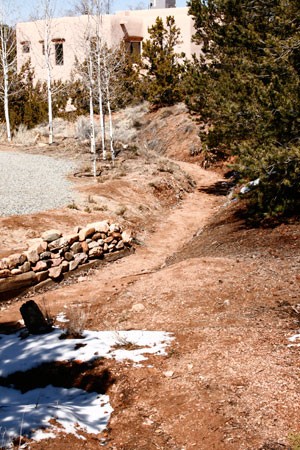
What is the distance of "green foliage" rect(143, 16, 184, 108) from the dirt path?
2329 cm

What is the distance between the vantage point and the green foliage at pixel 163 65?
3180cm

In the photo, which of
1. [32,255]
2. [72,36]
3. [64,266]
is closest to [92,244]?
[64,266]

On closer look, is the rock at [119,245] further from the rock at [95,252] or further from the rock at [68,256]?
the rock at [68,256]

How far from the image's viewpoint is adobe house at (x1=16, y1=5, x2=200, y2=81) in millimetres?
34406

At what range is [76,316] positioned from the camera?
7789mm

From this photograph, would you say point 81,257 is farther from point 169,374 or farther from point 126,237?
point 169,374

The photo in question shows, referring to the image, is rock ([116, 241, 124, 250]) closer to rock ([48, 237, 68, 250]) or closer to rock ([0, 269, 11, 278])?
rock ([48, 237, 68, 250])

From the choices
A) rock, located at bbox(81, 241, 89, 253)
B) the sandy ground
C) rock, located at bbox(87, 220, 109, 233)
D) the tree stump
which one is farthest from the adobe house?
the tree stump

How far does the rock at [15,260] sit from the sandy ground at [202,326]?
29.5 inches

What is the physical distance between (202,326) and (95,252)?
546 centimetres

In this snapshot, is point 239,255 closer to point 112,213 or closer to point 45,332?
point 45,332

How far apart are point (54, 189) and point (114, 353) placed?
11.7 metres

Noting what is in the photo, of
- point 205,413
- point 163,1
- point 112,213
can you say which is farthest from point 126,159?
point 163,1

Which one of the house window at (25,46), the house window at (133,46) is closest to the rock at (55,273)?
the house window at (133,46)
